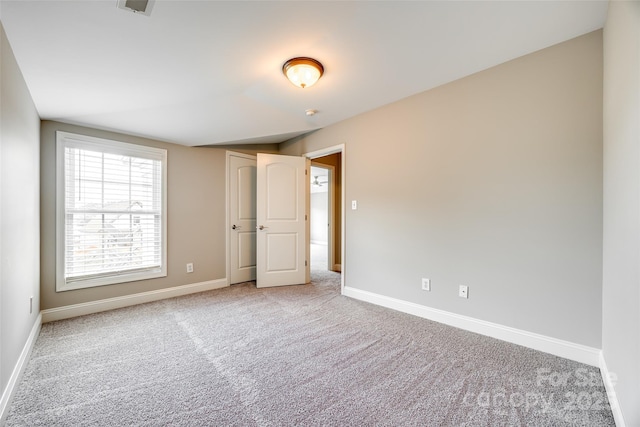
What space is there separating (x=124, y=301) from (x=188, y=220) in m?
1.18

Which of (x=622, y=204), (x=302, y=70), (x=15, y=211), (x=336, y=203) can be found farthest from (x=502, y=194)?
(x=15, y=211)

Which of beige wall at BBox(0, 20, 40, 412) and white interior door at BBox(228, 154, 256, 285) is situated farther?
white interior door at BBox(228, 154, 256, 285)

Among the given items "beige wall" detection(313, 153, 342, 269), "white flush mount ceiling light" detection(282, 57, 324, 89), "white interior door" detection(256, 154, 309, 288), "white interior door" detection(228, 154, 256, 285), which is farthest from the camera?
"beige wall" detection(313, 153, 342, 269)

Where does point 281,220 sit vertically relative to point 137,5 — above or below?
below

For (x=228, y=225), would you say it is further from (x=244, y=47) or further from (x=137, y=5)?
(x=137, y=5)

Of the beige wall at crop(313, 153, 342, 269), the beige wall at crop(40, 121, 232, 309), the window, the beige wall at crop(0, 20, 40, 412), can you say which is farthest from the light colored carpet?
Answer: the beige wall at crop(313, 153, 342, 269)

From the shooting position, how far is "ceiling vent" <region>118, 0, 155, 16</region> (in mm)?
1289

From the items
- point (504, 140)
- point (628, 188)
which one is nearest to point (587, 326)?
point (628, 188)

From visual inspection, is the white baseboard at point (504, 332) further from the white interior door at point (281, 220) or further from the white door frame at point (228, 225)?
the white door frame at point (228, 225)

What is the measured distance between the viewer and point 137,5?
1.32 meters

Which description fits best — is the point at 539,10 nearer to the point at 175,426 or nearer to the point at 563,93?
the point at 563,93

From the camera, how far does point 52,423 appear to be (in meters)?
1.37

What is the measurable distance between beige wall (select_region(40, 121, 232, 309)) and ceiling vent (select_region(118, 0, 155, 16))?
220cm

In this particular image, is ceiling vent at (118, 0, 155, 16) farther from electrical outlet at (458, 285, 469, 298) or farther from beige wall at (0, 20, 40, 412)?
electrical outlet at (458, 285, 469, 298)
